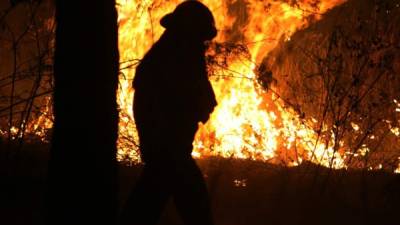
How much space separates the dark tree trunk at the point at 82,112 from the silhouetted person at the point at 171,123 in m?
0.61

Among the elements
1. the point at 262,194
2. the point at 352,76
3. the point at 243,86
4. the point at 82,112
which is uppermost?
the point at 243,86

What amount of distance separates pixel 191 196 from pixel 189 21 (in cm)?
127

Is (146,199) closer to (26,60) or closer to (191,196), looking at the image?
(191,196)

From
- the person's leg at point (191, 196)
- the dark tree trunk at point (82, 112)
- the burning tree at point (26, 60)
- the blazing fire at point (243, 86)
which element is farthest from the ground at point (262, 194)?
the dark tree trunk at point (82, 112)

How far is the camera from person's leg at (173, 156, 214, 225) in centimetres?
414

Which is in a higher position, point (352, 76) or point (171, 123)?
point (352, 76)

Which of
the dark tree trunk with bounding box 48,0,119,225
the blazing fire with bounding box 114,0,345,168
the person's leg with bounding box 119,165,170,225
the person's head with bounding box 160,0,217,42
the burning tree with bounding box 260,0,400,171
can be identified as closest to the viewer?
the dark tree trunk with bounding box 48,0,119,225

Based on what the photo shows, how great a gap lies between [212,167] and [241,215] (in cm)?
172

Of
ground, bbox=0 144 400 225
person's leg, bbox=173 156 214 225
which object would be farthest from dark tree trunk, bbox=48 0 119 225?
ground, bbox=0 144 400 225

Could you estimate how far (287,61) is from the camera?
36.6 feet

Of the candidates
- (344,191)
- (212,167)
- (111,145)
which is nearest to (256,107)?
(212,167)

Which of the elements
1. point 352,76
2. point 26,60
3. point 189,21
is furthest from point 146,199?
point 26,60

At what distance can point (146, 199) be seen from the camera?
4109 millimetres

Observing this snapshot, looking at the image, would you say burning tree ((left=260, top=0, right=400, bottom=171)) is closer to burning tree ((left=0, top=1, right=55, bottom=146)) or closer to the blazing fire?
the blazing fire
